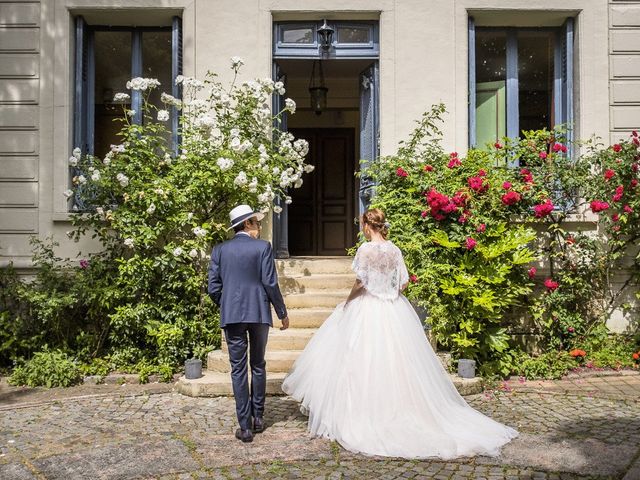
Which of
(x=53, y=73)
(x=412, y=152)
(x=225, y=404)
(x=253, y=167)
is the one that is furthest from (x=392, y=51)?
(x=225, y=404)

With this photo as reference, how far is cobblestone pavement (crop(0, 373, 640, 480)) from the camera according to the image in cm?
405

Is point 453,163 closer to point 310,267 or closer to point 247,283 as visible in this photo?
point 310,267

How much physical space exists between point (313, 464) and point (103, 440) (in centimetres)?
172

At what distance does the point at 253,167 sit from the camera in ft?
22.5

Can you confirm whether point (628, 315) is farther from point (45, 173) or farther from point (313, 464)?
point (45, 173)

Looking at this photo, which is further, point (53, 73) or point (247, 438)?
point (53, 73)

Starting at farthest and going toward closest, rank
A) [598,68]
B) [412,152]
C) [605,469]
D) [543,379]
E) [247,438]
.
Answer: [598,68] → [412,152] → [543,379] → [247,438] → [605,469]

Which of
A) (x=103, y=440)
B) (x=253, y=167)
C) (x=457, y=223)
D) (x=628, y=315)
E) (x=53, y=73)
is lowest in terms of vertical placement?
(x=103, y=440)

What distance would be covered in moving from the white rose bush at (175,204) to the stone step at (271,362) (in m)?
0.44

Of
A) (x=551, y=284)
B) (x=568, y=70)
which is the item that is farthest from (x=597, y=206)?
(x=568, y=70)

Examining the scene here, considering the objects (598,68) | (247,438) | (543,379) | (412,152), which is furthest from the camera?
(598,68)

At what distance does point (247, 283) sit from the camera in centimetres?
478

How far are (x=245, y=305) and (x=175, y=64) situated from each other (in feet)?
14.5

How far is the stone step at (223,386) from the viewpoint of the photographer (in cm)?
603
